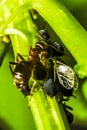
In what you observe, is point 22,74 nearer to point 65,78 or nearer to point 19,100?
point 65,78

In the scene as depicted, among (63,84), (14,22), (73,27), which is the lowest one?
(63,84)

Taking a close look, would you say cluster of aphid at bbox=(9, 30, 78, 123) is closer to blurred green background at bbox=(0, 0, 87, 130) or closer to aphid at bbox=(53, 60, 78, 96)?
aphid at bbox=(53, 60, 78, 96)

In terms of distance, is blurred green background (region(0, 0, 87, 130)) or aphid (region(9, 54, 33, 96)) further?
blurred green background (region(0, 0, 87, 130))

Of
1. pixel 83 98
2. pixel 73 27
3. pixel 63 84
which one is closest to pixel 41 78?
pixel 63 84

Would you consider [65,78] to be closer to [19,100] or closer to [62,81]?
[62,81]

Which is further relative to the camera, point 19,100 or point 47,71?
point 19,100

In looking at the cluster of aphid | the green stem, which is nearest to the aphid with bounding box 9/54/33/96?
the cluster of aphid

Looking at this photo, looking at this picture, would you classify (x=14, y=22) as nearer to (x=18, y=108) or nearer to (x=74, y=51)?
(x=74, y=51)

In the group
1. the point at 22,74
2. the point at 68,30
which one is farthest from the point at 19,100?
the point at 68,30
